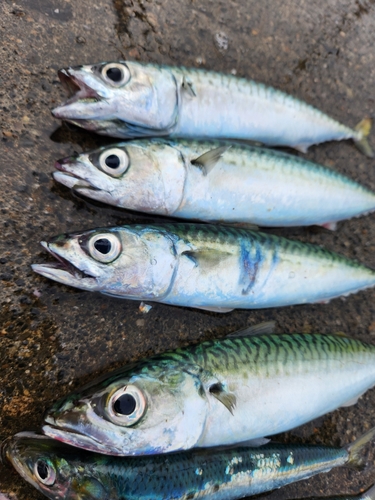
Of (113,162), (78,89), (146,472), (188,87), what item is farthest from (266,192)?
(146,472)

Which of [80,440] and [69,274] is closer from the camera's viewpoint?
[80,440]

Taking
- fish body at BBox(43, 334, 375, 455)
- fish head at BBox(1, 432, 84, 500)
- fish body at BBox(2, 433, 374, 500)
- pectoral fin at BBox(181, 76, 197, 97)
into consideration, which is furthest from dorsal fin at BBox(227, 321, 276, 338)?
pectoral fin at BBox(181, 76, 197, 97)

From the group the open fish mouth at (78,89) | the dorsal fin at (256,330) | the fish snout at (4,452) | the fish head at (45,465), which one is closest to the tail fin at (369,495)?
the dorsal fin at (256,330)

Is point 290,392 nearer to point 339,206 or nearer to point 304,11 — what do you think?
point 339,206

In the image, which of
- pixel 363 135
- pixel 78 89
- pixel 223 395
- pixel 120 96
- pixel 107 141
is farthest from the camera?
pixel 363 135

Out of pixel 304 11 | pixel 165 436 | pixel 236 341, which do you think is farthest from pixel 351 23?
pixel 165 436

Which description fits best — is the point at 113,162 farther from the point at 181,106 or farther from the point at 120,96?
the point at 181,106
